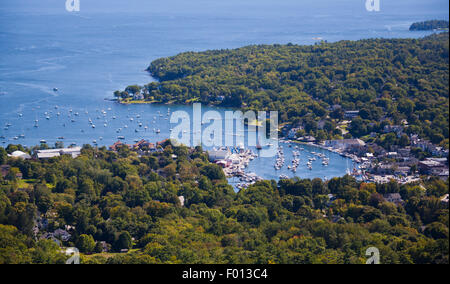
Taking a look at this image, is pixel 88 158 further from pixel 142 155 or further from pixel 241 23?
pixel 241 23

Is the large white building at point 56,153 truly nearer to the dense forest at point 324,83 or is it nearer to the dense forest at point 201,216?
the dense forest at point 201,216

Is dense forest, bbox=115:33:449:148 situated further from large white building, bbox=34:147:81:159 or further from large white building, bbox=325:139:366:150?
large white building, bbox=34:147:81:159

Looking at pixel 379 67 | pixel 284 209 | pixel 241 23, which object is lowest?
pixel 284 209

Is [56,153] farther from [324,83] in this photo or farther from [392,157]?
[324,83]

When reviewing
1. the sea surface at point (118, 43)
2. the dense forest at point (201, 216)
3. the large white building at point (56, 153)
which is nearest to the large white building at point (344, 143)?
the sea surface at point (118, 43)

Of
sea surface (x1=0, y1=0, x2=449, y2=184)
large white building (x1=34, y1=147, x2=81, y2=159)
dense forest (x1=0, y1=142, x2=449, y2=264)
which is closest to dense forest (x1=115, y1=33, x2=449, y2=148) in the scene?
sea surface (x1=0, y1=0, x2=449, y2=184)

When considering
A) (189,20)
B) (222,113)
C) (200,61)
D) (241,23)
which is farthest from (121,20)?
Result: (222,113)
